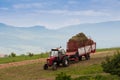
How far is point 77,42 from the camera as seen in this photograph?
4941cm

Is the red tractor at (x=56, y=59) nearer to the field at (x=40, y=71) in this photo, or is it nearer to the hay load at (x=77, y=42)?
the field at (x=40, y=71)

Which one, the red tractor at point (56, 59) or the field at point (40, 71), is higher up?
the red tractor at point (56, 59)

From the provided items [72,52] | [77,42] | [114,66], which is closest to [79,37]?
[77,42]

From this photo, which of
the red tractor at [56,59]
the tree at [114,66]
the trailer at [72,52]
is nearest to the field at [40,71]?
the red tractor at [56,59]

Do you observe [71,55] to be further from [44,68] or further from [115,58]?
[115,58]

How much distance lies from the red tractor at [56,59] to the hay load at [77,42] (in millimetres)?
4467

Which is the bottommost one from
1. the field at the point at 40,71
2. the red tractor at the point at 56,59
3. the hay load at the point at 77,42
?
the field at the point at 40,71

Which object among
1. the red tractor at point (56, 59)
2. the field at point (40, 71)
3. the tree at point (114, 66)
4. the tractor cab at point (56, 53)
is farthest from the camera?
the tractor cab at point (56, 53)

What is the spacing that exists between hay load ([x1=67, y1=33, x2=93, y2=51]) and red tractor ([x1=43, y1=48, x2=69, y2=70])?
4.47 meters

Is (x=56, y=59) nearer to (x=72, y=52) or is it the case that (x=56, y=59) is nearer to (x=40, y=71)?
(x=40, y=71)

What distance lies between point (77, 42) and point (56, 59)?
653 centimetres

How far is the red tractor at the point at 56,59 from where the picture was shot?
4291 centimetres

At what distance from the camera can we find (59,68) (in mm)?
43812

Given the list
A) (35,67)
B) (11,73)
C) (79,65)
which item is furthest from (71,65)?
(11,73)
